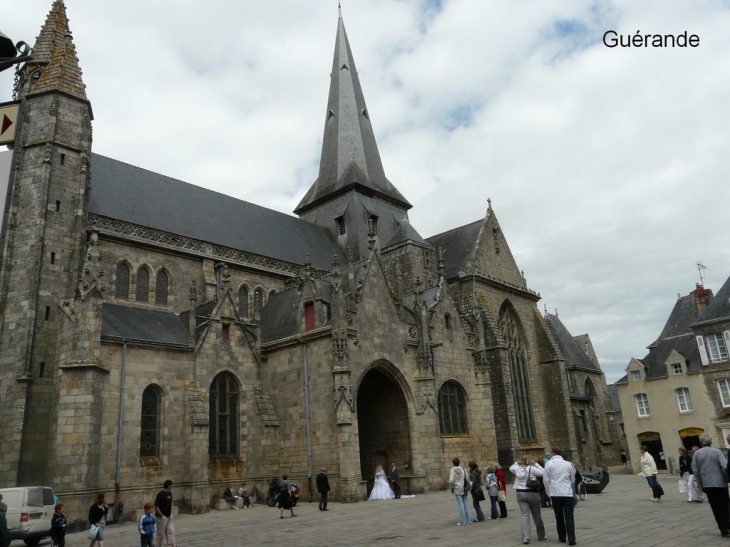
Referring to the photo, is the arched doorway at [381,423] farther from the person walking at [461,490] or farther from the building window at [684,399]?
the building window at [684,399]

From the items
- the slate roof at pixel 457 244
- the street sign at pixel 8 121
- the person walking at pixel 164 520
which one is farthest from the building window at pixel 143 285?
the street sign at pixel 8 121

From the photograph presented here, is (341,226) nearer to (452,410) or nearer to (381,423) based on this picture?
(452,410)

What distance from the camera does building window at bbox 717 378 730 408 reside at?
3019 cm

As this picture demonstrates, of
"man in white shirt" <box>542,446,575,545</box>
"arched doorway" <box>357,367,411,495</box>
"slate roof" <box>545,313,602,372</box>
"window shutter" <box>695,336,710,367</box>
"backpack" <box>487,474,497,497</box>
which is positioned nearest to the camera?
"man in white shirt" <box>542,446,575,545</box>

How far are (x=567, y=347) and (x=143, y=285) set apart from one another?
32.2 m

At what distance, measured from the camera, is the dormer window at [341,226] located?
3756 centimetres

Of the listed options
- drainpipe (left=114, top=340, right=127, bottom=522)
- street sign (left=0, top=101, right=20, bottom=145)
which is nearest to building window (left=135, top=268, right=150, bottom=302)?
drainpipe (left=114, top=340, right=127, bottom=522)

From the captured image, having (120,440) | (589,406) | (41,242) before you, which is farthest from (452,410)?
(589,406)

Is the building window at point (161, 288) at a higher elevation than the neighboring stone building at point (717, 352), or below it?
higher

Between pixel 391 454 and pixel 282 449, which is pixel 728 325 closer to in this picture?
pixel 391 454

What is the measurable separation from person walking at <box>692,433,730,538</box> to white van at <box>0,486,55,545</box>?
13184mm

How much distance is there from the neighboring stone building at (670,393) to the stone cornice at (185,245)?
62.7ft

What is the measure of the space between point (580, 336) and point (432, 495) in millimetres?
38982

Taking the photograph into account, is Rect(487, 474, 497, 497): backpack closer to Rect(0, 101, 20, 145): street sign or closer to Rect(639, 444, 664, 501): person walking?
Rect(639, 444, 664, 501): person walking
